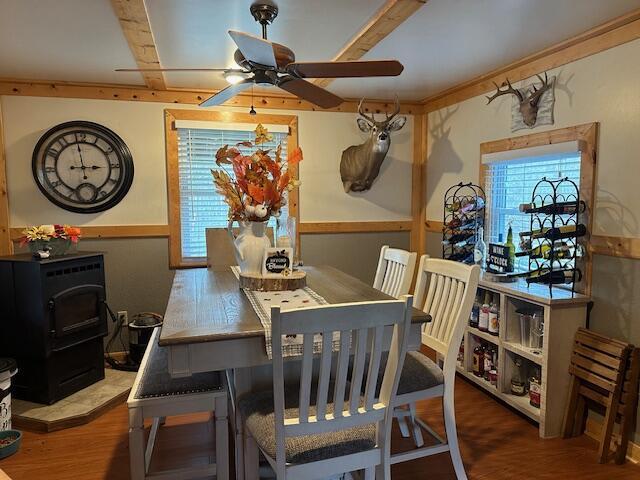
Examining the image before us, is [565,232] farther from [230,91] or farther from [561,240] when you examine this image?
[230,91]

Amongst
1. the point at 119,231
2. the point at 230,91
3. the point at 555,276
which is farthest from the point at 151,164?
the point at 555,276

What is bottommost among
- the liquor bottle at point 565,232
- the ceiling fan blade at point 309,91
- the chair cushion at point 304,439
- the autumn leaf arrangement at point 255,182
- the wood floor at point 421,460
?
the wood floor at point 421,460

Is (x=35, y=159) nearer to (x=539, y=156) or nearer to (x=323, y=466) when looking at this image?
(x=323, y=466)

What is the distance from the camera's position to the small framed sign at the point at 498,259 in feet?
9.98

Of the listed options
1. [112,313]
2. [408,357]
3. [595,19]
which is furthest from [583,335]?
[112,313]

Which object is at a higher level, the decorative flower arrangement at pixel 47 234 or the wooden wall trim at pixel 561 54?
the wooden wall trim at pixel 561 54

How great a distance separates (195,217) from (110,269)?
0.85m

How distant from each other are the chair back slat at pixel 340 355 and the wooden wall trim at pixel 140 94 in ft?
10.2

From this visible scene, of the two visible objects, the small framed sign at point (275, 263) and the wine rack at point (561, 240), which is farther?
the wine rack at point (561, 240)

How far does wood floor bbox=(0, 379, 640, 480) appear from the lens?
2283 mm

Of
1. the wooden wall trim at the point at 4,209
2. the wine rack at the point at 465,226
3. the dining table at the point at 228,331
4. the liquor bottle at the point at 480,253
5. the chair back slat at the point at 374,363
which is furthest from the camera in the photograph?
the wooden wall trim at the point at 4,209

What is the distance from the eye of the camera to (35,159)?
3.61 m

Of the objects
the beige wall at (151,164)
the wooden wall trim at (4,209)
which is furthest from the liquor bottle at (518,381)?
the wooden wall trim at (4,209)

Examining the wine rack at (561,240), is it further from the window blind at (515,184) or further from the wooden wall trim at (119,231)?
the wooden wall trim at (119,231)
